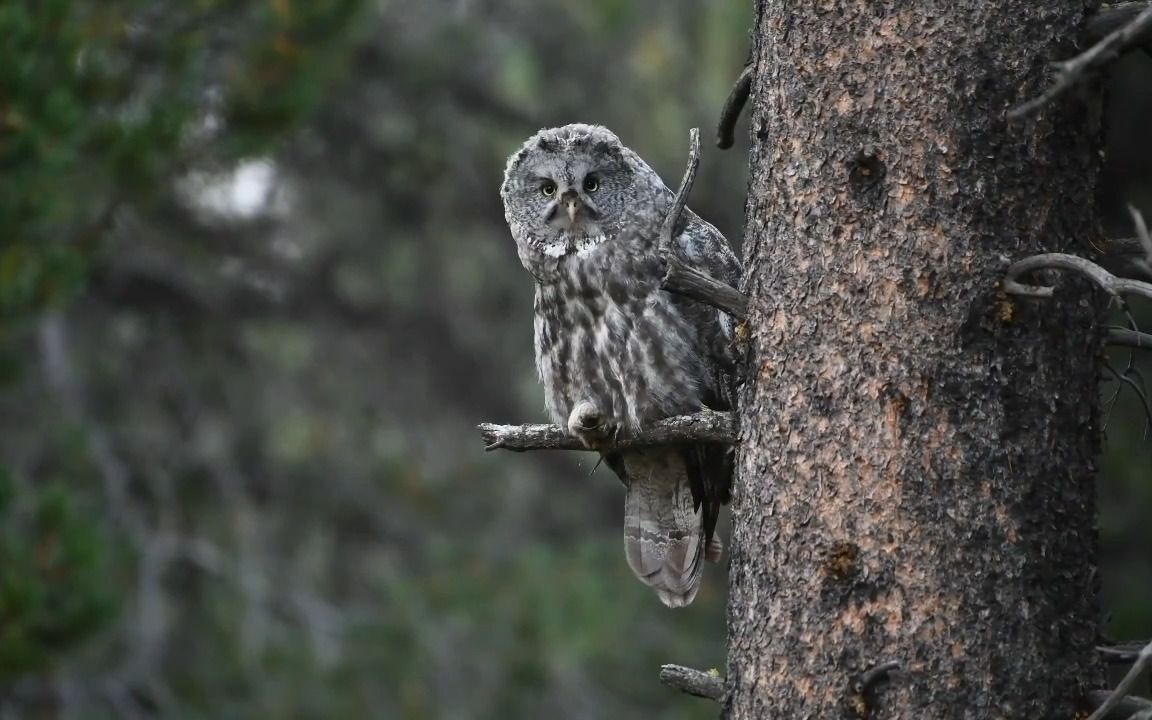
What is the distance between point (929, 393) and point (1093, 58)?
1.89 ft

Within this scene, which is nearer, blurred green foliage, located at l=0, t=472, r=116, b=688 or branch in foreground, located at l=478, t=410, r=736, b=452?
branch in foreground, located at l=478, t=410, r=736, b=452

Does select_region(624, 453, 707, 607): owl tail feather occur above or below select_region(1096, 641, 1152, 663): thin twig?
above

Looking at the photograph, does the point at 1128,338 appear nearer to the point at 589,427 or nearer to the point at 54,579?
the point at 589,427

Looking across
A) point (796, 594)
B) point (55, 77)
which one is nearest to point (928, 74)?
point (796, 594)

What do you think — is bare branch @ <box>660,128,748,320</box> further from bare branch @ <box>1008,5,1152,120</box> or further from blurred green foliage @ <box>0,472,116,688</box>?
blurred green foliage @ <box>0,472,116,688</box>

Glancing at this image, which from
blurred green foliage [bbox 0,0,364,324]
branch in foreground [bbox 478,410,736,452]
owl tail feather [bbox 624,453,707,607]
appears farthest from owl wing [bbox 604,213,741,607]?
blurred green foliage [bbox 0,0,364,324]

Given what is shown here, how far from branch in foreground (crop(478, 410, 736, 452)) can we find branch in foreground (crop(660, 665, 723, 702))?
0.42 m

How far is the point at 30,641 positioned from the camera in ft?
14.4

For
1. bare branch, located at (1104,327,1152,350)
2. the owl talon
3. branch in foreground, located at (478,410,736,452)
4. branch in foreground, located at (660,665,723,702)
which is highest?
bare branch, located at (1104,327,1152,350)

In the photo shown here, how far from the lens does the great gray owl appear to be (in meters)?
3.58

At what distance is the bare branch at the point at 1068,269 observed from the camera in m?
2.07

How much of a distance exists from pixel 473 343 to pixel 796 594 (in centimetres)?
596

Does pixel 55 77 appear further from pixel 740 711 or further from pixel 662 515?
pixel 740 711

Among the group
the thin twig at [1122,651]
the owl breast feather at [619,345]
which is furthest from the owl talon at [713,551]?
the thin twig at [1122,651]
